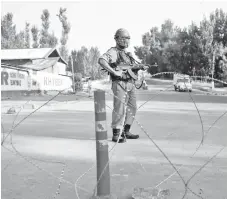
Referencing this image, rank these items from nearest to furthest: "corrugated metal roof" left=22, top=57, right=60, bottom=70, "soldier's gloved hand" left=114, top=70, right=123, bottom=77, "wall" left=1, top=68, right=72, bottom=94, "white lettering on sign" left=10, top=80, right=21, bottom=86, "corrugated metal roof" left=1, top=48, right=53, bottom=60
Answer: "soldier's gloved hand" left=114, top=70, right=123, bottom=77 < "wall" left=1, top=68, right=72, bottom=94 < "white lettering on sign" left=10, top=80, right=21, bottom=86 < "corrugated metal roof" left=22, top=57, right=60, bottom=70 < "corrugated metal roof" left=1, top=48, right=53, bottom=60

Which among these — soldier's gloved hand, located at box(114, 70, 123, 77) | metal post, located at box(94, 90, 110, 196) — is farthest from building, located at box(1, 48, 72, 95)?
metal post, located at box(94, 90, 110, 196)

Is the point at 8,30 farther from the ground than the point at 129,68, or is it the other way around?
the point at 8,30

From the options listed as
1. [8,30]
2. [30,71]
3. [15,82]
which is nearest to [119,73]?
[15,82]

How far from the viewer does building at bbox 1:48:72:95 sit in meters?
25.6

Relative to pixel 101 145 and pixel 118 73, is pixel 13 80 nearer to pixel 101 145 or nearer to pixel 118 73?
pixel 118 73

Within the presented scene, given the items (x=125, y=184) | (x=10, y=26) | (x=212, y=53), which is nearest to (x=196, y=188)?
(x=125, y=184)

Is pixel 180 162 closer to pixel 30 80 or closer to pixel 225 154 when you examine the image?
pixel 225 154

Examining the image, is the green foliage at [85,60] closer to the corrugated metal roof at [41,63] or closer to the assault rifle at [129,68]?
the corrugated metal roof at [41,63]

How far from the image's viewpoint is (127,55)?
4652mm

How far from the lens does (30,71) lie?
29.1m

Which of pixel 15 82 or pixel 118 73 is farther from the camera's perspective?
pixel 15 82

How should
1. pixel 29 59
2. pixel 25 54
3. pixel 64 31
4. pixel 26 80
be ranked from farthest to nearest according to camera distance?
pixel 64 31, pixel 25 54, pixel 29 59, pixel 26 80

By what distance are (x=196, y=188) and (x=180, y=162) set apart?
2.96ft

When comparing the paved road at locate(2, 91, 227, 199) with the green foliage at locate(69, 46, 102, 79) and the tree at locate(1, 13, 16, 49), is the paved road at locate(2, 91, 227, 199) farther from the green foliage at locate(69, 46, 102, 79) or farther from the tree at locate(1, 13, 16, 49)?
A: the tree at locate(1, 13, 16, 49)
